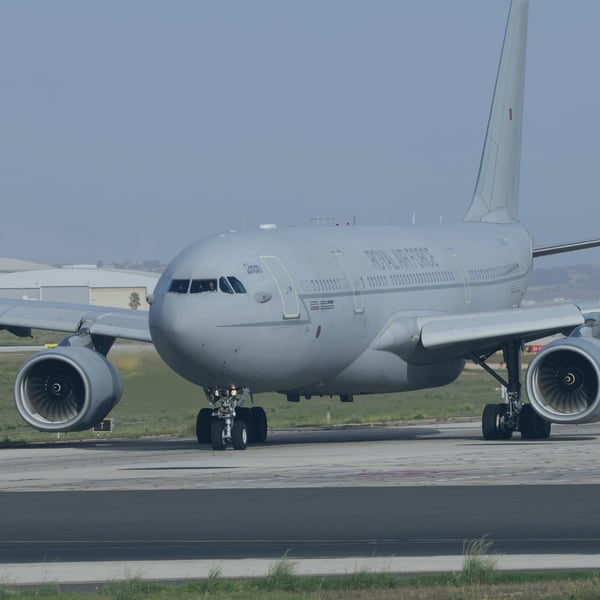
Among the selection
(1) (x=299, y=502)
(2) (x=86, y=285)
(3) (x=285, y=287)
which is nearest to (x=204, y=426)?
(3) (x=285, y=287)

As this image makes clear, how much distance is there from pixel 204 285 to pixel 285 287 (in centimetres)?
183

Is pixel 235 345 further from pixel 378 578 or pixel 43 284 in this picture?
pixel 43 284

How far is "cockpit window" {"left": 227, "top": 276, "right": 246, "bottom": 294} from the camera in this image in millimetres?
→ 30266

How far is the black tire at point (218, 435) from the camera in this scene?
3061 cm

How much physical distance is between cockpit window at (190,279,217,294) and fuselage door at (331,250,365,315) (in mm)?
4410

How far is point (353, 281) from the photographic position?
3400 centimetres

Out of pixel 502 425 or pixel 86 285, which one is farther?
pixel 86 285

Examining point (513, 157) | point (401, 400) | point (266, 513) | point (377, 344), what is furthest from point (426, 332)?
point (401, 400)

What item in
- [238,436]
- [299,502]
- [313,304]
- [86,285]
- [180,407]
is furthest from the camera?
[86,285]

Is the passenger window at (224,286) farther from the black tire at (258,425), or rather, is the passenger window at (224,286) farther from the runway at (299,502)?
the black tire at (258,425)

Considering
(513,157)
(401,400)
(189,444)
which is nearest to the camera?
(189,444)

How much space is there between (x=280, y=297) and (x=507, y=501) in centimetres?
1146

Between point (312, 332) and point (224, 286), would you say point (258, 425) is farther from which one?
point (224, 286)

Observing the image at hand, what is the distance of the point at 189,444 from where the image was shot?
34.3 meters
